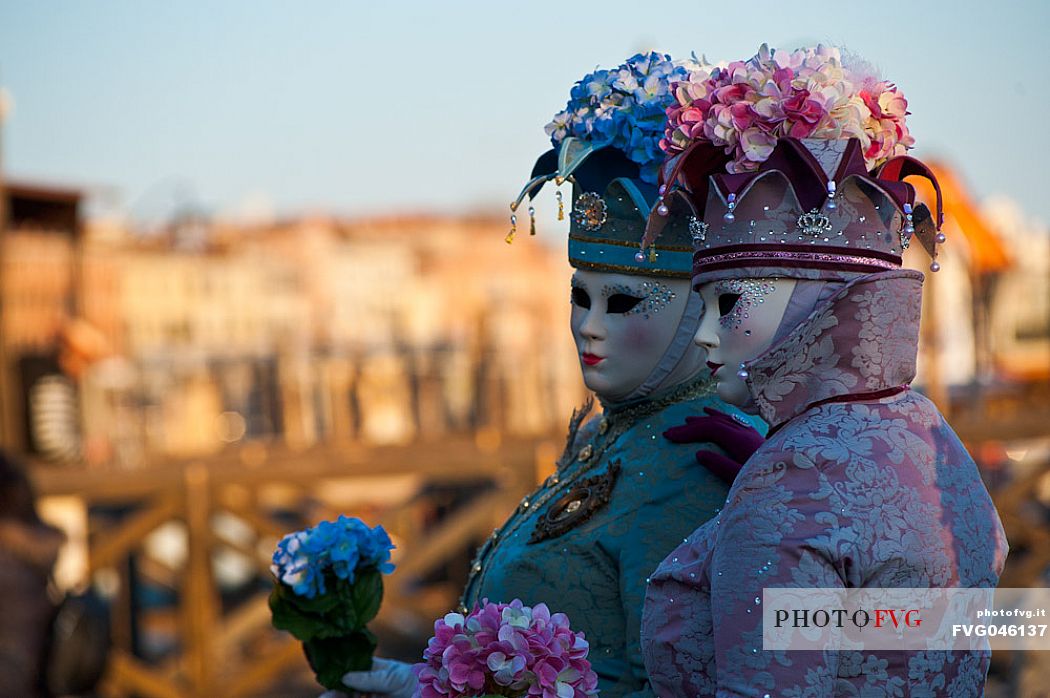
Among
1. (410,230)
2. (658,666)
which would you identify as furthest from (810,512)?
(410,230)

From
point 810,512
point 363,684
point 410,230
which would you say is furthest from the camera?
point 410,230

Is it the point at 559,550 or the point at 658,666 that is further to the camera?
the point at 559,550

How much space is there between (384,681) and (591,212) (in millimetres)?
942

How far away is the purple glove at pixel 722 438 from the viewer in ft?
7.25

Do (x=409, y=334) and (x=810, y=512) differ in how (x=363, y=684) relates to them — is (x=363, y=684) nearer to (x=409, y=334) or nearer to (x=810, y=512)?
(x=810, y=512)

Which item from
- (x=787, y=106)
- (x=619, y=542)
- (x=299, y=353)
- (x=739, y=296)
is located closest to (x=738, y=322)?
(x=739, y=296)

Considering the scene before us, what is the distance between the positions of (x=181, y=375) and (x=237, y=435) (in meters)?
1.73

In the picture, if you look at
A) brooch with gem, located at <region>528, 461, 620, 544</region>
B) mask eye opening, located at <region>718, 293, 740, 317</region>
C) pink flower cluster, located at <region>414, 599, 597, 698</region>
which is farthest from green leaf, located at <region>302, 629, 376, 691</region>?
mask eye opening, located at <region>718, 293, 740, 317</region>

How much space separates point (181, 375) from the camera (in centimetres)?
2522

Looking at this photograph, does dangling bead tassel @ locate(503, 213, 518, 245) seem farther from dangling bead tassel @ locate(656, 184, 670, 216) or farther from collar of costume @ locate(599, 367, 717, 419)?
dangling bead tassel @ locate(656, 184, 670, 216)

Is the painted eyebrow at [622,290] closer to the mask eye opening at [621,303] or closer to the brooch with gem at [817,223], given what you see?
the mask eye opening at [621,303]

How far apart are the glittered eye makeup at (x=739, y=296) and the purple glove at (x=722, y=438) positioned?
0.35 m

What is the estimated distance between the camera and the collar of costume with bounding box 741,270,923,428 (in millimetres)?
1804

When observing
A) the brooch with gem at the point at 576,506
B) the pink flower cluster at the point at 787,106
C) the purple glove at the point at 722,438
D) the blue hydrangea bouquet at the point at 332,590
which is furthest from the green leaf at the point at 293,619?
the pink flower cluster at the point at 787,106
